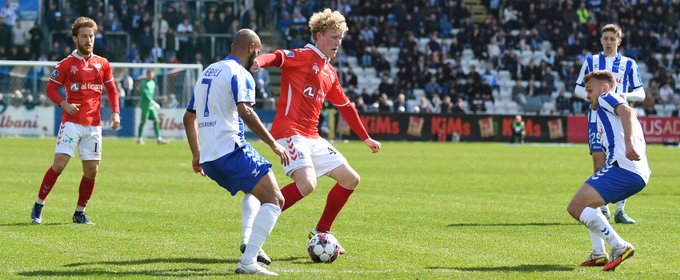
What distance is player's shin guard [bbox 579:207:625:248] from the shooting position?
9683 mm

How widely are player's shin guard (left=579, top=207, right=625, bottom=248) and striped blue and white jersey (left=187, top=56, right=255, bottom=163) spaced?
2.98 meters

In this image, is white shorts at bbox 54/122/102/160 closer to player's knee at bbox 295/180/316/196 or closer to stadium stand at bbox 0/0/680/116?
player's knee at bbox 295/180/316/196

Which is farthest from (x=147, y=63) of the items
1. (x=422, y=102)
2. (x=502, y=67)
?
(x=502, y=67)

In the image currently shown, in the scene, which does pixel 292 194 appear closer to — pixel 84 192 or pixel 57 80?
pixel 84 192

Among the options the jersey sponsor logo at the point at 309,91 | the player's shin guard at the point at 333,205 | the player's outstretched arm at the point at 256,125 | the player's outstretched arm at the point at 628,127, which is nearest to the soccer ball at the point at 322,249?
the player's shin guard at the point at 333,205

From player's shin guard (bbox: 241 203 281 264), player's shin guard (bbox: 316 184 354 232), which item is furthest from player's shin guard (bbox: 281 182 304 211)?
player's shin guard (bbox: 241 203 281 264)

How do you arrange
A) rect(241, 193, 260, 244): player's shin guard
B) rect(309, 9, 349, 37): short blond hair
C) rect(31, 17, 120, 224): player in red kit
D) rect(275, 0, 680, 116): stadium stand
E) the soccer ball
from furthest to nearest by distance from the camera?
1. rect(275, 0, 680, 116): stadium stand
2. rect(31, 17, 120, 224): player in red kit
3. rect(309, 9, 349, 37): short blond hair
4. the soccer ball
5. rect(241, 193, 260, 244): player's shin guard

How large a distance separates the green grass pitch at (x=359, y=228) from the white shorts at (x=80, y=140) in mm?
836

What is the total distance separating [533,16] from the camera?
53.0 m

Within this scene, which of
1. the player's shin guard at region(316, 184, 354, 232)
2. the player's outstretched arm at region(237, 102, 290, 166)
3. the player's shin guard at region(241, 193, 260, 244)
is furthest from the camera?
the player's shin guard at region(316, 184, 354, 232)

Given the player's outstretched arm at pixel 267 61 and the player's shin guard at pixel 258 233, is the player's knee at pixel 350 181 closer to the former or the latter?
the player's outstretched arm at pixel 267 61

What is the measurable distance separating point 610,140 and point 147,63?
120 ft

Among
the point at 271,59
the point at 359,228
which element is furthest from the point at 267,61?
the point at 359,228

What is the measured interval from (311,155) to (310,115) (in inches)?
15.8
